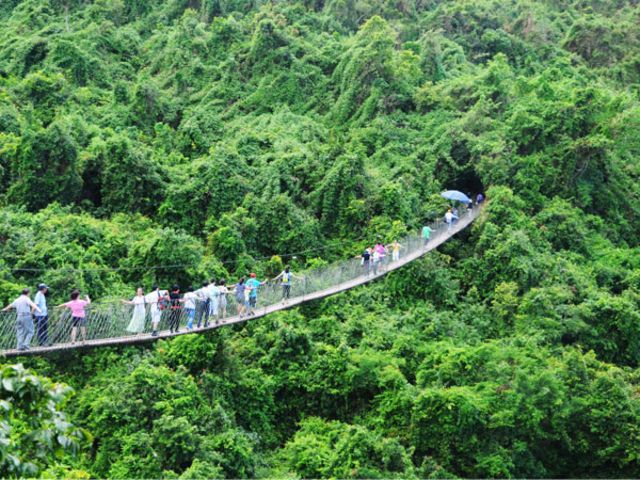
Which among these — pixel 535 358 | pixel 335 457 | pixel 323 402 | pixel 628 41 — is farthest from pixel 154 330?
pixel 628 41

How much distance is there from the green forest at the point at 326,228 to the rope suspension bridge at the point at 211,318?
0.53 m

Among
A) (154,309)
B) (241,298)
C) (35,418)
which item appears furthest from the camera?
(241,298)

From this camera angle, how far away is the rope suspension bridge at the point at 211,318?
33.3 ft

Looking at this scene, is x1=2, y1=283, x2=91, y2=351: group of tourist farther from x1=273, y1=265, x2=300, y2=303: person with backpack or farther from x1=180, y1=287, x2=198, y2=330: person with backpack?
x1=273, y1=265, x2=300, y2=303: person with backpack

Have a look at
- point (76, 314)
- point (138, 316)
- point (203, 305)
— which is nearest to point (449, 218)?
→ point (203, 305)

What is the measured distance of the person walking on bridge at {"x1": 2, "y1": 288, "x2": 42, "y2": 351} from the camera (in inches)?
373

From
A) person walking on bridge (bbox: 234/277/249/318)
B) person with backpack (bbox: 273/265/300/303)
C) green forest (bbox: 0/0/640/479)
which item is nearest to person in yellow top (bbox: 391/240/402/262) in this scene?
green forest (bbox: 0/0/640/479)

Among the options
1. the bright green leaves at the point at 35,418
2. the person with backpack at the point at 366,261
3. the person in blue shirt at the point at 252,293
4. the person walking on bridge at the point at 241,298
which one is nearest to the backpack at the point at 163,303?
the person walking on bridge at the point at 241,298

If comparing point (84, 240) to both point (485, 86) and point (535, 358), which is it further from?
point (485, 86)

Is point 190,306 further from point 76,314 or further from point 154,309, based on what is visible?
point 76,314

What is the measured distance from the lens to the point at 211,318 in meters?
12.0

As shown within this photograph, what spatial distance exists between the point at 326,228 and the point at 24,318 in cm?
1053

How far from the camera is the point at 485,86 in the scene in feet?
77.9

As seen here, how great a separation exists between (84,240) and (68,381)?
390 cm
